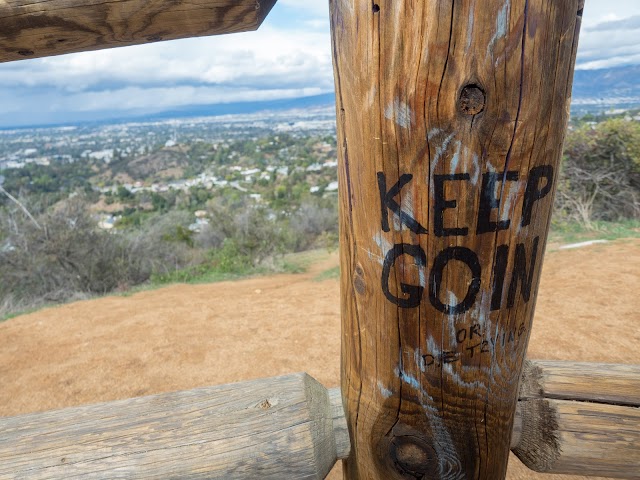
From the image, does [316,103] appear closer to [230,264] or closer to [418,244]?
[230,264]

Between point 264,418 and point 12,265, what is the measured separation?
9.65 metres

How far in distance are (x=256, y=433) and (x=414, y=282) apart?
46 cm

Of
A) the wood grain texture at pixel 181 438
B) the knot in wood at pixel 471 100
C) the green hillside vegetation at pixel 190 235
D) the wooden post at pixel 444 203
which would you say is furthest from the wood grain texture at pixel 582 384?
the green hillside vegetation at pixel 190 235

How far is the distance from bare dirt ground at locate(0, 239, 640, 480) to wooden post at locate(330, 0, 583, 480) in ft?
5.39

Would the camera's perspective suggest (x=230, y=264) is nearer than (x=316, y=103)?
Yes

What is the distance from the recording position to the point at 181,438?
0.97 metres

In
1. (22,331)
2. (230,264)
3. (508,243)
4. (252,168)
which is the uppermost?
(508,243)

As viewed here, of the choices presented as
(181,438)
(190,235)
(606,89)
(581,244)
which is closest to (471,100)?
(181,438)

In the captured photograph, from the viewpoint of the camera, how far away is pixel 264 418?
1004mm

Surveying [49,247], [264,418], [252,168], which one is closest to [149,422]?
[264,418]

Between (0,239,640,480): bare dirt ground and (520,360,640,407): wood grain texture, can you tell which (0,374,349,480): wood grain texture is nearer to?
(520,360,640,407): wood grain texture

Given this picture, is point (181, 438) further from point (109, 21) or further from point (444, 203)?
point (109, 21)

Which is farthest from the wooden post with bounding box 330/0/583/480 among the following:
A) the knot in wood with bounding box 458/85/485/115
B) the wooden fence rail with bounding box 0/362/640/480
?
the wooden fence rail with bounding box 0/362/640/480

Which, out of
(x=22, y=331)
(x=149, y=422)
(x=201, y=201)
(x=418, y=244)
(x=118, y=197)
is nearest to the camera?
(x=418, y=244)
